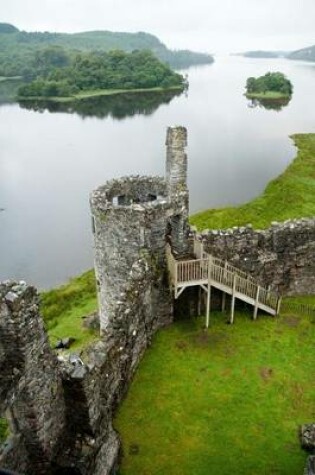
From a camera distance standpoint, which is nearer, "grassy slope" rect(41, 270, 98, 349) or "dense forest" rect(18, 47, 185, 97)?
"grassy slope" rect(41, 270, 98, 349)

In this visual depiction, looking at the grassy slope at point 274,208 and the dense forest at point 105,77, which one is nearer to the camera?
the grassy slope at point 274,208

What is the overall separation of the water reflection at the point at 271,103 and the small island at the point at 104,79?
31.9m

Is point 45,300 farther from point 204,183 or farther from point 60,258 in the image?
point 204,183

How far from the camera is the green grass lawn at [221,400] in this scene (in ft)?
43.9

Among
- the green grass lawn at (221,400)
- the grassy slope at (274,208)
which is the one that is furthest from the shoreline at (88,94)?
the green grass lawn at (221,400)

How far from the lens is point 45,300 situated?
93.5 ft

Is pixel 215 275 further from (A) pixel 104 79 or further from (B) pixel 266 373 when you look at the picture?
(A) pixel 104 79

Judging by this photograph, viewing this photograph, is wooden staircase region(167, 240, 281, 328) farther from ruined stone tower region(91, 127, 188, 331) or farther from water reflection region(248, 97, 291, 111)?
water reflection region(248, 97, 291, 111)

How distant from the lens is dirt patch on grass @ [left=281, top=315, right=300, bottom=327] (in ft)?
64.2

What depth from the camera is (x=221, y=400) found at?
610 inches

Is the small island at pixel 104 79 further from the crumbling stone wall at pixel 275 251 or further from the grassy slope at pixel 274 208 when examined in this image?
the crumbling stone wall at pixel 275 251

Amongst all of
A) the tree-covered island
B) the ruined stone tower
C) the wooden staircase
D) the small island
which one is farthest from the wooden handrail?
the tree-covered island

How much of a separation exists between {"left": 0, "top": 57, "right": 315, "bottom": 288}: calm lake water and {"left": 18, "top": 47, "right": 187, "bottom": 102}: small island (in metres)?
9.50

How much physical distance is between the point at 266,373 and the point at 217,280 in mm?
3891
